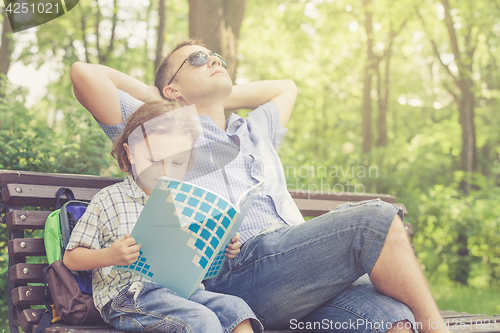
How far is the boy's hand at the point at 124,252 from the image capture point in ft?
5.10

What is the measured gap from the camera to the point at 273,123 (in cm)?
278

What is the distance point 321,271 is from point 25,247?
1.42 metres

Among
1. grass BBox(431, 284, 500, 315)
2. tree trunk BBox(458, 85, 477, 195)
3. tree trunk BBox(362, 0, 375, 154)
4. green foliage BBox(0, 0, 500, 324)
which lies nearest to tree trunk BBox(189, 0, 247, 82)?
green foliage BBox(0, 0, 500, 324)

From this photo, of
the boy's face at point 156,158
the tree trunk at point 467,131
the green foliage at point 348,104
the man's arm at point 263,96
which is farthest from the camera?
the tree trunk at point 467,131

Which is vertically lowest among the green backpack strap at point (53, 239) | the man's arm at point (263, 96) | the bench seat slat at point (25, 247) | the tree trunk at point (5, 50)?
the bench seat slat at point (25, 247)

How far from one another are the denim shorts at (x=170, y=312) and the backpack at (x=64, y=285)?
113mm

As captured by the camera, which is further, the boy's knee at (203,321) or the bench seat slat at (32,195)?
the bench seat slat at (32,195)

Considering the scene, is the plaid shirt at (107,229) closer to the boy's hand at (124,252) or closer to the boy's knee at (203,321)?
the boy's hand at (124,252)

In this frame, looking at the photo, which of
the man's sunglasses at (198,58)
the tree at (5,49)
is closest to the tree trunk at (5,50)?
the tree at (5,49)

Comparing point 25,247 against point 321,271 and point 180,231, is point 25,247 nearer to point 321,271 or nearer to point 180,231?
point 180,231

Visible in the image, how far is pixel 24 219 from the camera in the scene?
2.12 m

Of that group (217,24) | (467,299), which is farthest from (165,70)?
(467,299)

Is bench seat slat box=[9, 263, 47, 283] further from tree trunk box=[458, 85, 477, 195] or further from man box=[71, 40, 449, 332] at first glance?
tree trunk box=[458, 85, 477, 195]

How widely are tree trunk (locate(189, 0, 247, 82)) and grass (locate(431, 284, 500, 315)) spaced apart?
378 cm
